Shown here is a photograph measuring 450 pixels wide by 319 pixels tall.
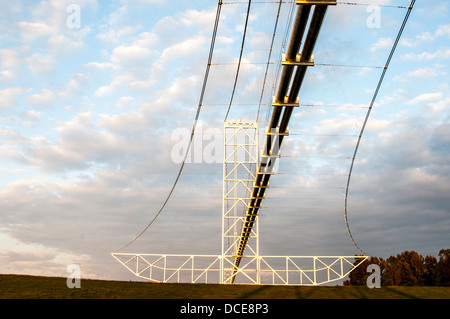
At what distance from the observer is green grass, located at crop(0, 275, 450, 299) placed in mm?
21688

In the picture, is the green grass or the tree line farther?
the tree line

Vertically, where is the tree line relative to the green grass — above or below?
above

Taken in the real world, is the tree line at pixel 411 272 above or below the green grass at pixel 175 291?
above

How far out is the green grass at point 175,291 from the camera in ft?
71.2

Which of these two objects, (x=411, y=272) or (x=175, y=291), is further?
(x=411, y=272)

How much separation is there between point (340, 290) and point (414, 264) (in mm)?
71508

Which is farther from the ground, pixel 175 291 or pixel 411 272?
pixel 411 272

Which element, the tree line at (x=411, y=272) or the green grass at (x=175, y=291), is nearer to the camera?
the green grass at (x=175, y=291)

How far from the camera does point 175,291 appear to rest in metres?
24.6
